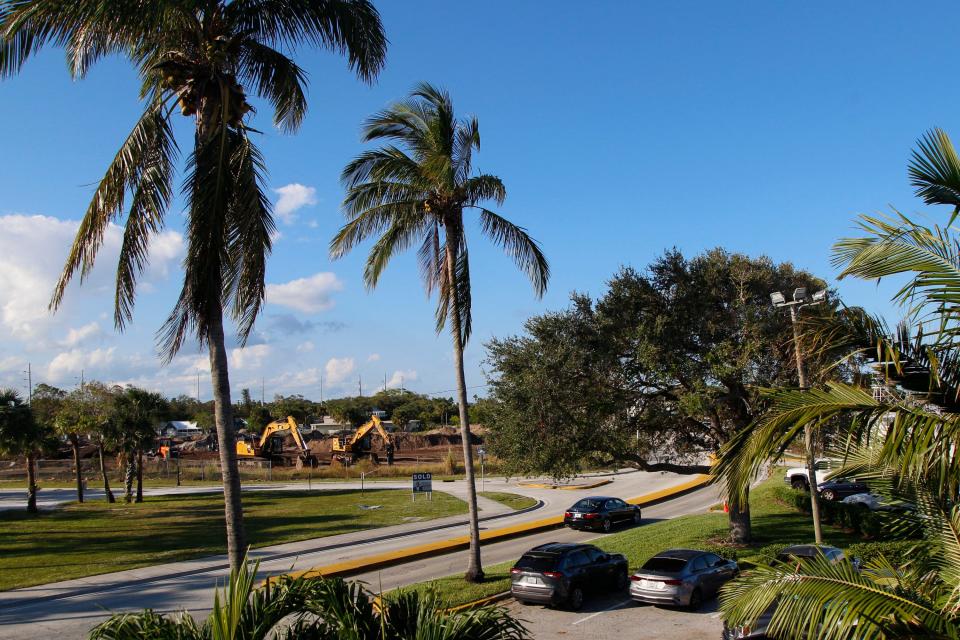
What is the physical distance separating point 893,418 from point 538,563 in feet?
42.3

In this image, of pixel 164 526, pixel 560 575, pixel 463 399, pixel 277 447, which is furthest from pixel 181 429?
pixel 560 575

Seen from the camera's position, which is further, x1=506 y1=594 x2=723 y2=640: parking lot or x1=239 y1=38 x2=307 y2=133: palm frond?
x1=506 y1=594 x2=723 y2=640: parking lot

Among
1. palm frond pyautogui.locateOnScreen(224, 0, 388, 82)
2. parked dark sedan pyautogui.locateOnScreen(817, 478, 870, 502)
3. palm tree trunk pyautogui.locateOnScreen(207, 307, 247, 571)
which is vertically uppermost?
palm frond pyautogui.locateOnScreen(224, 0, 388, 82)

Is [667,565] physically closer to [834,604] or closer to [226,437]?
[226,437]

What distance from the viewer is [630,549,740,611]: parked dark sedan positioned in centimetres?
1593

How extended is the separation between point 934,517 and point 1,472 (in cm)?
8463

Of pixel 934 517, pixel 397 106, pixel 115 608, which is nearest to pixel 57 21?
pixel 397 106

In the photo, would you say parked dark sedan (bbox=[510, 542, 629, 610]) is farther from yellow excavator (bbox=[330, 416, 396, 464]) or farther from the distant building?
the distant building

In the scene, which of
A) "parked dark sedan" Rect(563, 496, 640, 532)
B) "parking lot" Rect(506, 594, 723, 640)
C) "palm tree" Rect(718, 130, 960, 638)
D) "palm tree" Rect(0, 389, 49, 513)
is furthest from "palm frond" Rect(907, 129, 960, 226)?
"palm tree" Rect(0, 389, 49, 513)

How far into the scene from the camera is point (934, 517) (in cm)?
590

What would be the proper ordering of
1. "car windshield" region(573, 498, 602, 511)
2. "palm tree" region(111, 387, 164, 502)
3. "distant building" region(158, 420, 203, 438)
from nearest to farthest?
1. "car windshield" region(573, 498, 602, 511)
2. "palm tree" region(111, 387, 164, 502)
3. "distant building" region(158, 420, 203, 438)

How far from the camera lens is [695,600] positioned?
16188 mm

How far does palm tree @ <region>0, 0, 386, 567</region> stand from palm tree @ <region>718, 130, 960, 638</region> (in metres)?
6.79

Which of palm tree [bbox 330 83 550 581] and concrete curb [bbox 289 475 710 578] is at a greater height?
palm tree [bbox 330 83 550 581]
